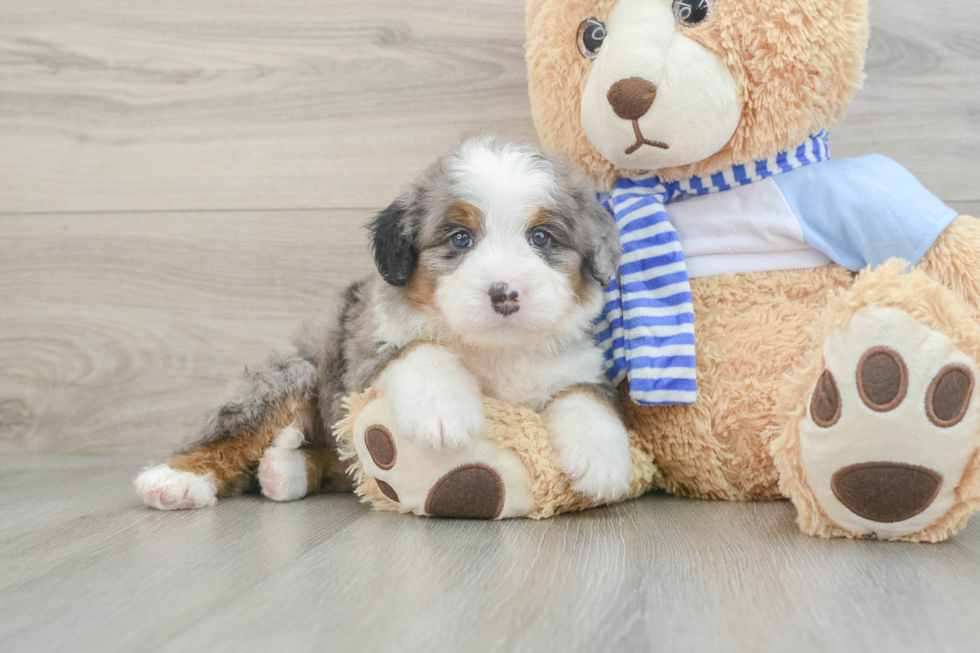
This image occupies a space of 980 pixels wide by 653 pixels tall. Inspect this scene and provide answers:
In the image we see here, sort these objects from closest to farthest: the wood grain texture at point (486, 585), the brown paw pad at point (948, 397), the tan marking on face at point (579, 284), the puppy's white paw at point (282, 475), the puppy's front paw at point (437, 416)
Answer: the wood grain texture at point (486, 585) → the brown paw pad at point (948, 397) → the puppy's front paw at point (437, 416) → the tan marking on face at point (579, 284) → the puppy's white paw at point (282, 475)

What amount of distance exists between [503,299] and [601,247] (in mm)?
342

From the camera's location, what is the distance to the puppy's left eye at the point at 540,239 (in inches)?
66.7

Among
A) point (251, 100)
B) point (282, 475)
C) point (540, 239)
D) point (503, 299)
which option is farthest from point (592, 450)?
point (251, 100)

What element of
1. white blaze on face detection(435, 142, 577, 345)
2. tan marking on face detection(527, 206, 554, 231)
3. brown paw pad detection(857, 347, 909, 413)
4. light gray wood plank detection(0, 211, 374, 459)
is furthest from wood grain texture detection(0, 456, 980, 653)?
light gray wood plank detection(0, 211, 374, 459)

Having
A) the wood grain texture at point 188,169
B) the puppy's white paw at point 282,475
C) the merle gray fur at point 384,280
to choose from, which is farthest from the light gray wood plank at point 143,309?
the puppy's white paw at point 282,475

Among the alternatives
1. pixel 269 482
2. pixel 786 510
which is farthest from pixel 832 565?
pixel 269 482

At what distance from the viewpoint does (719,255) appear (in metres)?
1.91

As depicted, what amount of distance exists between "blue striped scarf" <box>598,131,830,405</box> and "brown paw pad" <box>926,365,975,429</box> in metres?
0.55

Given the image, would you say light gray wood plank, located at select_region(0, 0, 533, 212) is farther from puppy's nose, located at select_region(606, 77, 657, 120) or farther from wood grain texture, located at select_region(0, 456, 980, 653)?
wood grain texture, located at select_region(0, 456, 980, 653)

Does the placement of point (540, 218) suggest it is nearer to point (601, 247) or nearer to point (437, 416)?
point (601, 247)

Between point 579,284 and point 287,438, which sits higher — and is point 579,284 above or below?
above

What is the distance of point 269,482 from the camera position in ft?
6.73

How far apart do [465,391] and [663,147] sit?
725mm

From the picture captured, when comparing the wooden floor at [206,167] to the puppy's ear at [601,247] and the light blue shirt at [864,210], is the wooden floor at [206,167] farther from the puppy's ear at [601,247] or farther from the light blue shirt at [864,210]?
the light blue shirt at [864,210]
